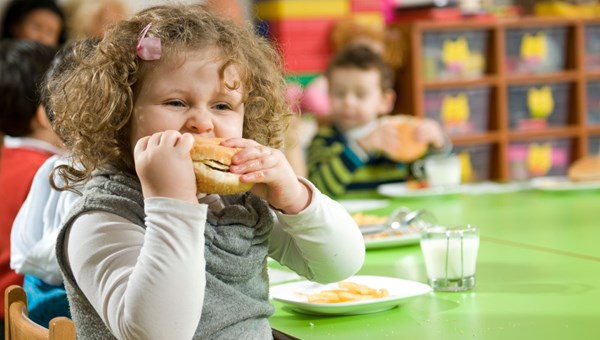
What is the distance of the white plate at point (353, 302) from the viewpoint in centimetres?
131

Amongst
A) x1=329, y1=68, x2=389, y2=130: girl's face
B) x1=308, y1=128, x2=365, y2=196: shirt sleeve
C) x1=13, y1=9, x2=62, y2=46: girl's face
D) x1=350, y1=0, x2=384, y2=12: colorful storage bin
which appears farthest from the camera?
x1=350, y1=0, x2=384, y2=12: colorful storage bin

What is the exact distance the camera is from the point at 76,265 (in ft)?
3.70

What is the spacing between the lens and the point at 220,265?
1.20 metres

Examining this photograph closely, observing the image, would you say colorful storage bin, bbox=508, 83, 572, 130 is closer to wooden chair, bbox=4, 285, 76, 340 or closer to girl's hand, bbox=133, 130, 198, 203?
wooden chair, bbox=4, 285, 76, 340

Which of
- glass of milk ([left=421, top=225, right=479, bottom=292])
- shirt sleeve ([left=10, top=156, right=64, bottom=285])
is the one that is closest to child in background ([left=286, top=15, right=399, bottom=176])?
shirt sleeve ([left=10, top=156, right=64, bottom=285])

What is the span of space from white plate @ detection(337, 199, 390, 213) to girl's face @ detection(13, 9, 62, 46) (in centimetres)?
255

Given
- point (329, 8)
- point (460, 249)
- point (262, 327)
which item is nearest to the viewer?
point (262, 327)

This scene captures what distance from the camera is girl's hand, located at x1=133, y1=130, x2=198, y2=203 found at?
1078 mm

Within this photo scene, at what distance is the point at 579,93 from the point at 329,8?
1554 mm

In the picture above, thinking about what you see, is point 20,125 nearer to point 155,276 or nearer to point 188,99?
point 188,99

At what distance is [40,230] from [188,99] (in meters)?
0.66

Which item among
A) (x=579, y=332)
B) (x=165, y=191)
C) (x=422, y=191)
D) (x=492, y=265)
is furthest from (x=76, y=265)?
(x=422, y=191)

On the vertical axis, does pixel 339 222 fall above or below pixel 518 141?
above

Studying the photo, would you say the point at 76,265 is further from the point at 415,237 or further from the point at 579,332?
the point at 415,237
